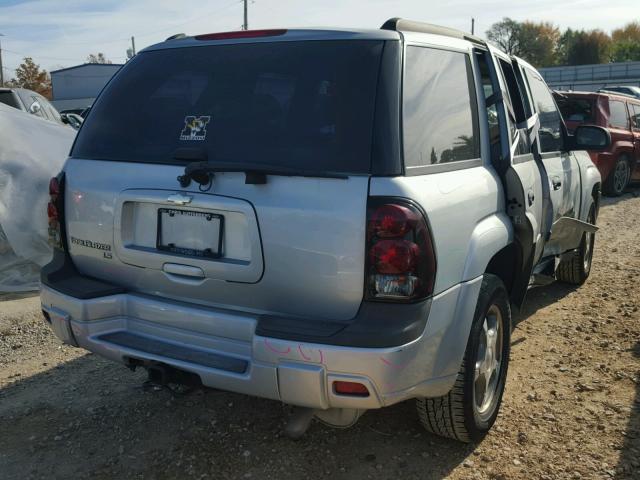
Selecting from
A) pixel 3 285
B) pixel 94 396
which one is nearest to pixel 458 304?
pixel 94 396

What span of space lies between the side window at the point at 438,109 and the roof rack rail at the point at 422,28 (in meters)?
0.11

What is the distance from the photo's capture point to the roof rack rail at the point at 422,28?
2828 mm

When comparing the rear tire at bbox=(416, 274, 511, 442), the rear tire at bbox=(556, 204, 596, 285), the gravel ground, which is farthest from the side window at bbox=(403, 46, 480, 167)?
the rear tire at bbox=(556, 204, 596, 285)

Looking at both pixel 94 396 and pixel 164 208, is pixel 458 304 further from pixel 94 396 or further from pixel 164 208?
pixel 94 396

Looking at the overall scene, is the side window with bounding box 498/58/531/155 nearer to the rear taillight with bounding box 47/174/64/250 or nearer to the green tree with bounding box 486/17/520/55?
the rear taillight with bounding box 47/174/64/250

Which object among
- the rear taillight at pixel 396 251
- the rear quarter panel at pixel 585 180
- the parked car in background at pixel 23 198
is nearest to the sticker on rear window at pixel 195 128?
the rear taillight at pixel 396 251

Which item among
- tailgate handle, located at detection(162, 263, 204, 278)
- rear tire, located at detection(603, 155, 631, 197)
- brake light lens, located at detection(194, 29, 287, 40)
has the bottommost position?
rear tire, located at detection(603, 155, 631, 197)

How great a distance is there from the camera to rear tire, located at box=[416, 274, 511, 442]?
2.96 meters

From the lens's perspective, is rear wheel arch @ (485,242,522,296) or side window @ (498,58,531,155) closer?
rear wheel arch @ (485,242,522,296)

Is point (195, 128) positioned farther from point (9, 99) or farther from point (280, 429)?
point (9, 99)

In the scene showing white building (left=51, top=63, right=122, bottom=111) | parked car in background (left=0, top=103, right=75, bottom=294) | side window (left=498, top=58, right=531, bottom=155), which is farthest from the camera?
white building (left=51, top=63, right=122, bottom=111)

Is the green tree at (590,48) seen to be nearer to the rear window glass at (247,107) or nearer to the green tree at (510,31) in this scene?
the green tree at (510,31)

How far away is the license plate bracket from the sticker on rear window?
33cm

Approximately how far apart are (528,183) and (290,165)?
5.72ft
